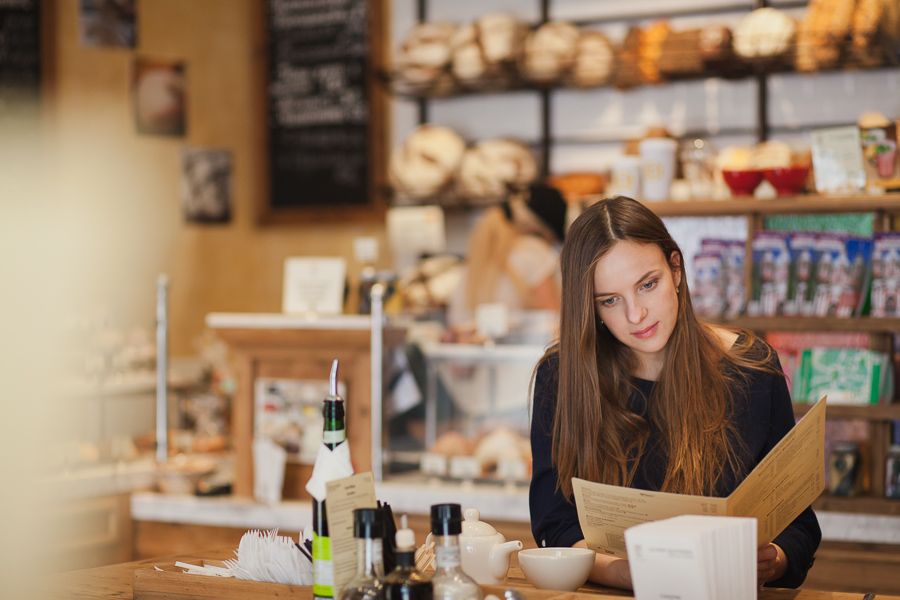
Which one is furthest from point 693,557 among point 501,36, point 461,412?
point 501,36

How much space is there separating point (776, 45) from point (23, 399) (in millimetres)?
3314

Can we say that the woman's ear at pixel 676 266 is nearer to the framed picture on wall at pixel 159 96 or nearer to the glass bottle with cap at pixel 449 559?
the glass bottle with cap at pixel 449 559

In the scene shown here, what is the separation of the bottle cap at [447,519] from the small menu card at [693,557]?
21 cm

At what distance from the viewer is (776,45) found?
3.75 m

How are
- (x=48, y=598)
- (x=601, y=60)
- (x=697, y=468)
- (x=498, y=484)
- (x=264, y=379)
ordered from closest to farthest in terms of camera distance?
(x=48, y=598) → (x=697, y=468) → (x=498, y=484) → (x=264, y=379) → (x=601, y=60)

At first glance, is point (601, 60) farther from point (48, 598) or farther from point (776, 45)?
point (48, 598)

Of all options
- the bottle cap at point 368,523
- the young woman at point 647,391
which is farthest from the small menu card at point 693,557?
the young woman at point 647,391

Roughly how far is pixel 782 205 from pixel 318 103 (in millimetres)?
2972

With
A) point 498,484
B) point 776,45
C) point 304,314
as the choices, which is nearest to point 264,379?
point 304,314

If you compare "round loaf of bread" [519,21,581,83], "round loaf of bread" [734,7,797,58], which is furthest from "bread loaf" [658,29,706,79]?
"round loaf of bread" [519,21,581,83]

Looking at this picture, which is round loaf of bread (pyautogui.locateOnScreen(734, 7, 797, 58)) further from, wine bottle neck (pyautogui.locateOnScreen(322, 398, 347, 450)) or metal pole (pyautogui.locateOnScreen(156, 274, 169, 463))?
wine bottle neck (pyautogui.locateOnScreen(322, 398, 347, 450))

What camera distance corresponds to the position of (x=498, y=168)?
436 centimetres

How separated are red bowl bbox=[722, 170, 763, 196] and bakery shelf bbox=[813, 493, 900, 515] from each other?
0.93 meters

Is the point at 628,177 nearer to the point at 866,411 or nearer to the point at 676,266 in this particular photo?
the point at 866,411
